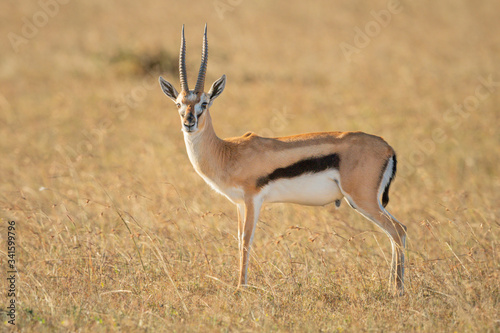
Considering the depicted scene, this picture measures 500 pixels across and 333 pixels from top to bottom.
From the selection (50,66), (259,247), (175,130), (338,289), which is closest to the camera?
(338,289)

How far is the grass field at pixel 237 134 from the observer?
5.46 meters

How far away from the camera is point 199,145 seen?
6375 mm

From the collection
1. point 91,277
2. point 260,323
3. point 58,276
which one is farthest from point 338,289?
point 58,276

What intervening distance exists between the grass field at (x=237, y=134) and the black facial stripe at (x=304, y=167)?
0.66 meters

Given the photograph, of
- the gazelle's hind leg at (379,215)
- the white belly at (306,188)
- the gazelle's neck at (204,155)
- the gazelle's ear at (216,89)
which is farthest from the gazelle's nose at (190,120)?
the gazelle's hind leg at (379,215)

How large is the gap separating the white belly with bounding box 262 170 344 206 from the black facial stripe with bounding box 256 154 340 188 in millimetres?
45

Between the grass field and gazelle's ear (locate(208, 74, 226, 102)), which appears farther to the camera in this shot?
gazelle's ear (locate(208, 74, 226, 102))

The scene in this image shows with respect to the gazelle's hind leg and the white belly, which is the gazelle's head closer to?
the white belly

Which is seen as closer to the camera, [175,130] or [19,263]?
[19,263]

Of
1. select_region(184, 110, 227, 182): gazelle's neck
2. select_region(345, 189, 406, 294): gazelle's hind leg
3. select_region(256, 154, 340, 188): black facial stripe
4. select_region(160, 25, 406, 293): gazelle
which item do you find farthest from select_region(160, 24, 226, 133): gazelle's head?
select_region(345, 189, 406, 294): gazelle's hind leg

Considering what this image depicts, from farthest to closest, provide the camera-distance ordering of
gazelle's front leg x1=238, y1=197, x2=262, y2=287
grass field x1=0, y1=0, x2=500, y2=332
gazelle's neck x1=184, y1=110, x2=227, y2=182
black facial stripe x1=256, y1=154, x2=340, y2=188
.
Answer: gazelle's neck x1=184, y1=110, x2=227, y2=182 → black facial stripe x1=256, y1=154, x2=340, y2=188 → gazelle's front leg x1=238, y1=197, x2=262, y2=287 → grass field x1=0, y1=0, x2=500, y2=332

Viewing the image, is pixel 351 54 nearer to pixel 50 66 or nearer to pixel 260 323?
pixel 50 66

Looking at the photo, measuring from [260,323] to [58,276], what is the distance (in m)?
2.43

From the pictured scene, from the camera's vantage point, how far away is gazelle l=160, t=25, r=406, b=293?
20.0ft
